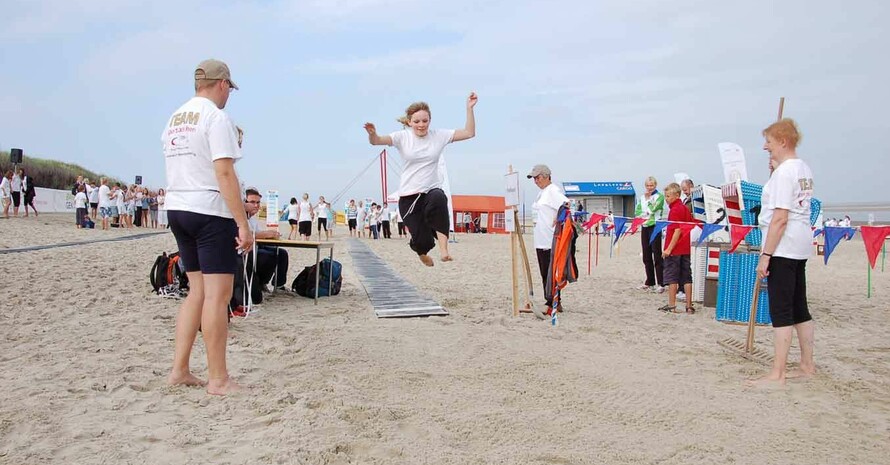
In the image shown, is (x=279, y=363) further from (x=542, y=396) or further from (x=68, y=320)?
(x=68, y=320)

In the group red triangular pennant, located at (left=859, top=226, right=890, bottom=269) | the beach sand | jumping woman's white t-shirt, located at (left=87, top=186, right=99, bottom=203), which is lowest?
the beach sand

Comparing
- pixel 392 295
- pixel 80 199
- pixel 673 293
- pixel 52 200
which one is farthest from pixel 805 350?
pixel 52 200

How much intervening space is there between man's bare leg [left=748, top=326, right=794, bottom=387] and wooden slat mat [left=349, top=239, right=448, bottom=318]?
131 inches

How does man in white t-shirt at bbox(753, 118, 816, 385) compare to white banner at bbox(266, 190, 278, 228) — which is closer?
man in white t-shirt at bbox(753, 118, 816, 385)

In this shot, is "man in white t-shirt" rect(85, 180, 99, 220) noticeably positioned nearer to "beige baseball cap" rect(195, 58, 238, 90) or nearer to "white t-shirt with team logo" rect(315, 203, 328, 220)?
"white t-shirt with team logo" rect(315, 203, 328, 220)

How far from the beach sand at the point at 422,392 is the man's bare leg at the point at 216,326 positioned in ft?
0.36

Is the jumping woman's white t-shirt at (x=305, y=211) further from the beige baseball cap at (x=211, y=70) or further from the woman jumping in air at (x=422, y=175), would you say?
the beige baseball cap at (x=211, y=70)

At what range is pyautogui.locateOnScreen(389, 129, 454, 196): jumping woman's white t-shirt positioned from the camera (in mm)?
5559

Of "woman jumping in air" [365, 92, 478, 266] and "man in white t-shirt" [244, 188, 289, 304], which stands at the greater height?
"woman jumping in air" [365, 92, 478, 266]

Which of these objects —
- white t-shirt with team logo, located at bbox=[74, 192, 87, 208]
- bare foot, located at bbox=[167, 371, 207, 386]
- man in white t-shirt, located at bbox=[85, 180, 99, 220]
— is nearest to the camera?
bare foot, located at bbox=[167, 371, 207, 386]

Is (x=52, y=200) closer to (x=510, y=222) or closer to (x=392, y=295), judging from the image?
(x=392, y=295)

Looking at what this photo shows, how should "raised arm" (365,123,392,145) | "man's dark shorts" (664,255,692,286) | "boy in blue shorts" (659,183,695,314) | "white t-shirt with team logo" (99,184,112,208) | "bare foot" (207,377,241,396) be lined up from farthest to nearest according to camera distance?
"white t-shirt with team logo" (99,184,112,208) < "man's dark shorts" (664,255,692,286) < "boy in blue shorts" (659,183,695,314) < "raised arm" (365,123,392,145) < "bare foot" (207,377,241,396)

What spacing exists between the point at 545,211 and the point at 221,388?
462cm

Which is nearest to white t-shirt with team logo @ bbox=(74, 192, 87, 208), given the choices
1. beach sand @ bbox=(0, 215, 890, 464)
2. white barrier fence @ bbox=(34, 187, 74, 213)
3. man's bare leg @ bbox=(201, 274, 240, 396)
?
white barrier fence @ bbox=(34, 187, 74, 213)
